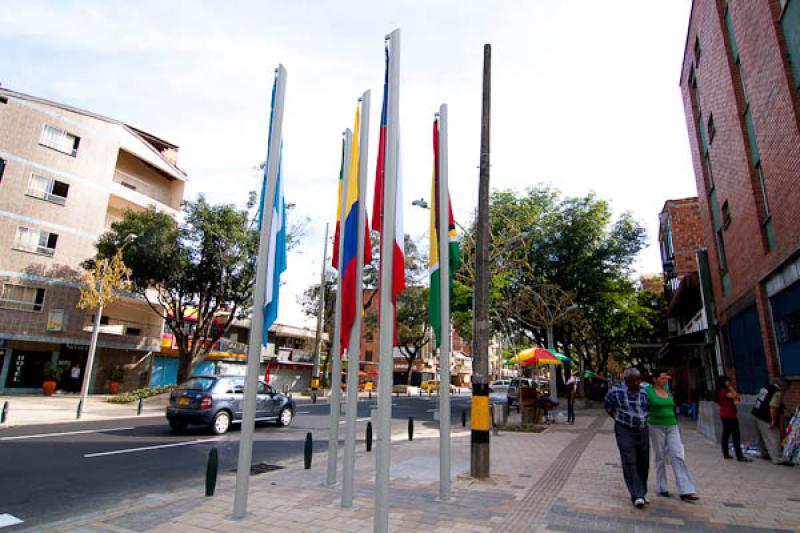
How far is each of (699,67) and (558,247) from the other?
37.9 feet

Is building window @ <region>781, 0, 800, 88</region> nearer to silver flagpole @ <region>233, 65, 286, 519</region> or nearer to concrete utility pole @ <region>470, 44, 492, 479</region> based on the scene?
concrete utility pole @ <region>470, 44, 492, 479</region>

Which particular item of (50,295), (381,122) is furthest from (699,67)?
(50,295)

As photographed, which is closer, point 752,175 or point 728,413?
point 728,413

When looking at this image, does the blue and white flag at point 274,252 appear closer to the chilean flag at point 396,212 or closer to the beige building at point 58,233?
the chilean flag at point 396,212

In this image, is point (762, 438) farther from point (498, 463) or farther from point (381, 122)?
point (381, 122)

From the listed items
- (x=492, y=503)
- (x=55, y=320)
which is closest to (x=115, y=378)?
(x=55, y=320)

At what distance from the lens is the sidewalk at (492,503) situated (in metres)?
5.12

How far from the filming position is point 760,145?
38.3 ft

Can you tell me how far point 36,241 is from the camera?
85.2ft

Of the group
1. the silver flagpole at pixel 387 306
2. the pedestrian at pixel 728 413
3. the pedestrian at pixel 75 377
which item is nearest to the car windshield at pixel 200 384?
the silver flagpole at pixel 387 306

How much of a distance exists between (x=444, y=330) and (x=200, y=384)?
10002mm

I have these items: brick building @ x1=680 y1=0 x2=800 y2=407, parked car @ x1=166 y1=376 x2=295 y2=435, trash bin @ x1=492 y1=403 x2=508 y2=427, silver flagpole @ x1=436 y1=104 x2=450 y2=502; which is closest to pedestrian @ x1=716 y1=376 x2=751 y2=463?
brick building @ x1=680 y1=0 x2=800 y2=407

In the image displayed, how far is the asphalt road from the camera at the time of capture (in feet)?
20.7

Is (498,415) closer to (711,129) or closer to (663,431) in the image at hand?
(663,431)
